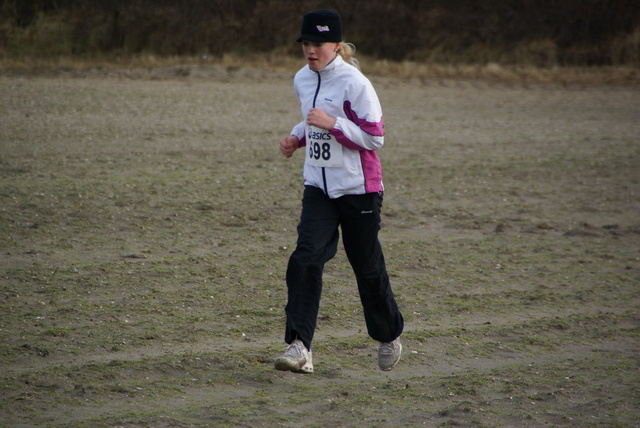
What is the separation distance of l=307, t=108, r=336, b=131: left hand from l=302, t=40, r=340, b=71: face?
262mm

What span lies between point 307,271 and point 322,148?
0.65 meters

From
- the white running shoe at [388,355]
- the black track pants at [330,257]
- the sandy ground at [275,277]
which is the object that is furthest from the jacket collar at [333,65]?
the sandy ground at [275,277]

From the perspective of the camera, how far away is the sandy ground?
4.32m

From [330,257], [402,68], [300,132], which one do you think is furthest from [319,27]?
[402,68]

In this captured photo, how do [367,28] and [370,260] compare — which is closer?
[370,260]

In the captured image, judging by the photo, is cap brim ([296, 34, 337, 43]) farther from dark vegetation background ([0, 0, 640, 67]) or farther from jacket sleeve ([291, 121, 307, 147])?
dark vegetation background ([0, 0, 640, 67])

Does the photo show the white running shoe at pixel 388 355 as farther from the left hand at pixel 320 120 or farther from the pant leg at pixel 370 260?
the left hand at pixel 320 120

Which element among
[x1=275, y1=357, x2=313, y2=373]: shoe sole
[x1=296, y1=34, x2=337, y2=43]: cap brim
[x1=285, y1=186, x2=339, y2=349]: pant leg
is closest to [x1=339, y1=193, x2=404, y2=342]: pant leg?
[x1=285, y1=186, x2=339, y2=349]: pant leg

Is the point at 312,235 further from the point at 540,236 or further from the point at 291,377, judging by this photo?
the point at 540,236

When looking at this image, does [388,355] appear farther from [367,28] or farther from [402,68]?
[367,28]

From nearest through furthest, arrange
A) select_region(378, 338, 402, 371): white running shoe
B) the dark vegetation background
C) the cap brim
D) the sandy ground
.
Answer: the sandy ground
the cap brim
select_region(378, 338, 402, 371): white running shoe
the dark vegetation background

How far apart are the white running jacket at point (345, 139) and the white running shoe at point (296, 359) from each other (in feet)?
2.64

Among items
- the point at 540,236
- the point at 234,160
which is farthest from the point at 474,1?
the point at 540,236

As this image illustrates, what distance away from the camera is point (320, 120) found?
4348 mm
